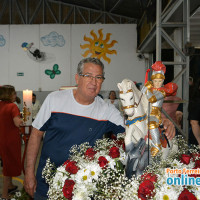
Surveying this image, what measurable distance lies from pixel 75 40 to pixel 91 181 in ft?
25.4

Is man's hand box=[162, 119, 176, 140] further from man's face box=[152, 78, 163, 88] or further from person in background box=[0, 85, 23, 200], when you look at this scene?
person in background box=[0, 85, 23, 200]

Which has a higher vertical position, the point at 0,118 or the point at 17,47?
the point at 17,47

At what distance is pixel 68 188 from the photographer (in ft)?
3.67

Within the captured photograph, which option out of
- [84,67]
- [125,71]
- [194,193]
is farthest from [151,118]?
[125,71]

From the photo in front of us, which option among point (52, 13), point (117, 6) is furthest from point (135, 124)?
point (52, 13)

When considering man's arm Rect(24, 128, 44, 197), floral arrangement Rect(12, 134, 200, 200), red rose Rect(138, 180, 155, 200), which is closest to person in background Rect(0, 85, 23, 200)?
man's arm Rect(24, 128, 44, 197)

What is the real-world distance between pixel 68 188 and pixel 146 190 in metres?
0.37

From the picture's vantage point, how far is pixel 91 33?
8383mm

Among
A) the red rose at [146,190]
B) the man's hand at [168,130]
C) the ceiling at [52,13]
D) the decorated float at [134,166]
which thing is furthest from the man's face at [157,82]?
the ceiling at [52,13]

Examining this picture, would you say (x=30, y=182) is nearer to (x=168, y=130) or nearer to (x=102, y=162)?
(x=102, y=162)

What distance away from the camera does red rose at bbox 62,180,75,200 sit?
1.11m

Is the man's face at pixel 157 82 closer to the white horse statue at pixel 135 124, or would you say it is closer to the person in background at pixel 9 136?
the white horse statue at pixel 135 124

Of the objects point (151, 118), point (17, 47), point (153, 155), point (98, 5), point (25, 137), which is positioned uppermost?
point (98, 5)

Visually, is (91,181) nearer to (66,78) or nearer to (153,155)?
(153,155)
